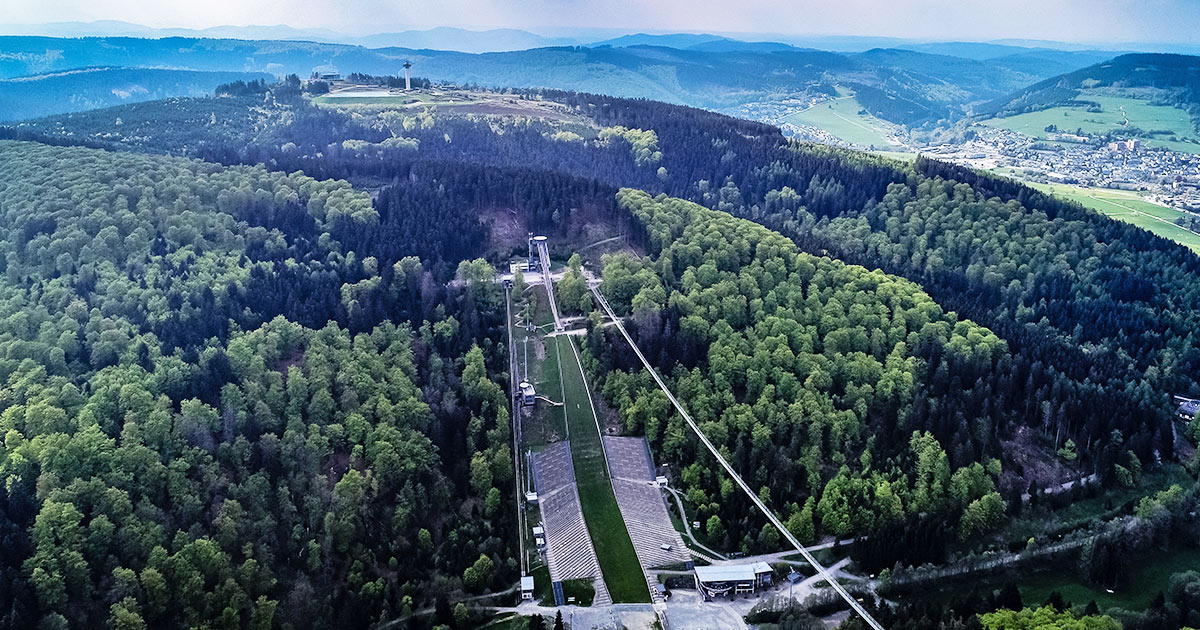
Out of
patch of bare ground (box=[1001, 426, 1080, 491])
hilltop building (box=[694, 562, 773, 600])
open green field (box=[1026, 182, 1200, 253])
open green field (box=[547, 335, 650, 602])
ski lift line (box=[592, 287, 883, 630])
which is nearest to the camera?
ski lift line (box=[592, 287, 883, 630])

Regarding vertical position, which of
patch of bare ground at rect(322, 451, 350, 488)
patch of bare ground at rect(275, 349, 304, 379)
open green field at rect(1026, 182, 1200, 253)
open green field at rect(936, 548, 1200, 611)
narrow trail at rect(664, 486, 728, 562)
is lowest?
open green field at rect(936, 548, 1200, 611)

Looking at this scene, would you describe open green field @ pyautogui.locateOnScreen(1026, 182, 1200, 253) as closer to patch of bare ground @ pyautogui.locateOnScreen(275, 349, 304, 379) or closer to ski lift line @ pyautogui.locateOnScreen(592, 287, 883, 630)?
ski lift line @ pyautogui.locateOnScreen(592, 287, 883, 630)

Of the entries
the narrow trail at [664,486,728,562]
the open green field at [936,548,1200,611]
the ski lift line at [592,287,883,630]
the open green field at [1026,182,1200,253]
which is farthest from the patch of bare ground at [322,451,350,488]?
the open green field at [1026,182,1200,253]

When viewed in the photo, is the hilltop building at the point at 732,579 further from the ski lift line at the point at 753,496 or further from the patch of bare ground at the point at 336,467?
the patch of bare ground at the point at 336,467

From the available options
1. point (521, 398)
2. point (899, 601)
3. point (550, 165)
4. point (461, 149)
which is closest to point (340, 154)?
point (461, 149)

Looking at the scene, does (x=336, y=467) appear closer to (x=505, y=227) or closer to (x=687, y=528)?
(x=687, y=528)

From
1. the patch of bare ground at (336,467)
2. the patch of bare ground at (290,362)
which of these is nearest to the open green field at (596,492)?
the patch of bare ground at (336,467)
